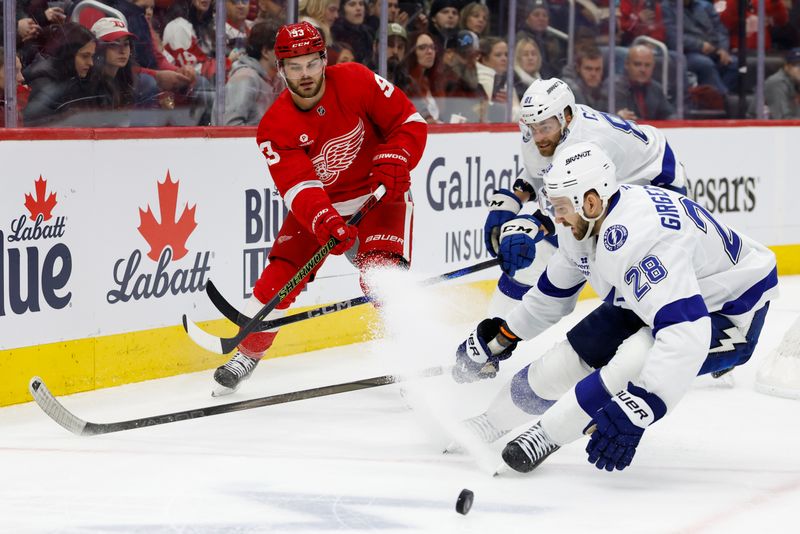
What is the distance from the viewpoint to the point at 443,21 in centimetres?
620

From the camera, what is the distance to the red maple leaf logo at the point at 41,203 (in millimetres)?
4105

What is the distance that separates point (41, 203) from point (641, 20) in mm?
4045

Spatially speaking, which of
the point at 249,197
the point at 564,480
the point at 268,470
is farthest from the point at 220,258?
the point at 564,480

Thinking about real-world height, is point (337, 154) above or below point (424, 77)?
below

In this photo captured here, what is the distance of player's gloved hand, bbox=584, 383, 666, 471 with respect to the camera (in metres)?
2.94

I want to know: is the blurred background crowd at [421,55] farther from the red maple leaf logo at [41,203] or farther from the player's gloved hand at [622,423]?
the player's gloved hand at [622,423]

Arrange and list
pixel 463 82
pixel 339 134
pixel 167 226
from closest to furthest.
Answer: pixel 339 134
pixel 167 226
pixel 463 82

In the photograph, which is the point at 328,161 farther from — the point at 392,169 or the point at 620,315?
the point at 620,315

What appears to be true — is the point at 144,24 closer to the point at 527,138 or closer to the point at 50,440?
the point at 527,138

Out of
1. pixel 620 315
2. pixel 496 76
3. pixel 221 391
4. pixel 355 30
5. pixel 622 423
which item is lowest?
pixel 221 391

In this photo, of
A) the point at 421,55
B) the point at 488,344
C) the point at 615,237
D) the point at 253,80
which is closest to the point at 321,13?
the point at 253,80

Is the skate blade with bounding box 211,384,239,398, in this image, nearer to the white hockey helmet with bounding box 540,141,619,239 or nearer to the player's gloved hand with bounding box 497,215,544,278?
the player's gloved hand with bounding box 497,215,544,278

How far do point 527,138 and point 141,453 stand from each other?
69.6 inches

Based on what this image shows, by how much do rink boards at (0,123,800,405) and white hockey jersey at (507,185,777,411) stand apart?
174cm
